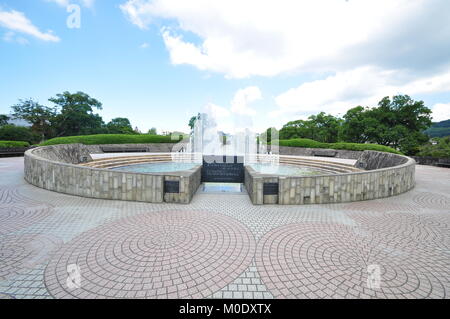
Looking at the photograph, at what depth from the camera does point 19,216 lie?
480 centimetres

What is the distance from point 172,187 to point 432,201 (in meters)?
8.96

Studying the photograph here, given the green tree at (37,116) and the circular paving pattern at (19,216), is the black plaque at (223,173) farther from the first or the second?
the green tree at (37,116)

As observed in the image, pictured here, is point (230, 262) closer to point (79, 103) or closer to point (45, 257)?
point (45, 257)

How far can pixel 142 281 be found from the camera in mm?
2648

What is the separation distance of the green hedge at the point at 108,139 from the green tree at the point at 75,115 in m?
16.1

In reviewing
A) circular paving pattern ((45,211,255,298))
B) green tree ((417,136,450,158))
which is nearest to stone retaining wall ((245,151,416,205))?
circular paving pattern ((45,211,255,298))

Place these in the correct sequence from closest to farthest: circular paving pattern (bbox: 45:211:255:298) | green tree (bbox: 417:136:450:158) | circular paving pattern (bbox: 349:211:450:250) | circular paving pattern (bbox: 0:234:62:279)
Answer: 1. circular paving pattern (bbox: 45:211:255:298)
2. circular paving pattern (bbox: 0:234:62:279)
3. circular paving pattern (bbox: 349:211:450:250)
4. green tree (bbox: 417:136:450:158)

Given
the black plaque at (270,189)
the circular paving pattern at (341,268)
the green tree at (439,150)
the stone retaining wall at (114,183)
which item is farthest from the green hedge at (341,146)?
the stone retaining wall at (114,183)

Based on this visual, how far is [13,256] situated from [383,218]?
8.05m

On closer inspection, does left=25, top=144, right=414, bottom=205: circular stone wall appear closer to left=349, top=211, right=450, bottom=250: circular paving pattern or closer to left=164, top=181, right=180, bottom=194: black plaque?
left=164, top=181, right=180, bottom=194: black plaque

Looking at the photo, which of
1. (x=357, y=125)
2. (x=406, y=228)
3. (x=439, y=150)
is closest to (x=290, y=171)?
(x=406, y=228)

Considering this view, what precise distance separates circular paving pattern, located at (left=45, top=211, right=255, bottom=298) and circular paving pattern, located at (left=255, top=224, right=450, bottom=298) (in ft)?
1.76

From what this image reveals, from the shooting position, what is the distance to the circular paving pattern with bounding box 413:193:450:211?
6.07 m
